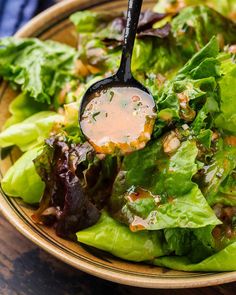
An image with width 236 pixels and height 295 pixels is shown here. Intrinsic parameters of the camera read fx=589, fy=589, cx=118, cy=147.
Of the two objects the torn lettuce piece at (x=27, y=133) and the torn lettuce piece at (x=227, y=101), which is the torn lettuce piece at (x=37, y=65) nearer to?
the torn lettuce piece at (x=27, y=133)

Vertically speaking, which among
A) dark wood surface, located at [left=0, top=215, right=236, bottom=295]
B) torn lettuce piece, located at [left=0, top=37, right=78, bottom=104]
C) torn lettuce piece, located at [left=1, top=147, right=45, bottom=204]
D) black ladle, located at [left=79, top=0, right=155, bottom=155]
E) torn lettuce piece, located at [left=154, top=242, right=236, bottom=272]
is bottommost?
dark wood surface, located at [left=0, top=215, right=236, bottom=295]

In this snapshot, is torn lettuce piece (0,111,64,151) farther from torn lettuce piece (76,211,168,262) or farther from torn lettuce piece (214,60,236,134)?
torn lettuce piece (214,60,236,134)

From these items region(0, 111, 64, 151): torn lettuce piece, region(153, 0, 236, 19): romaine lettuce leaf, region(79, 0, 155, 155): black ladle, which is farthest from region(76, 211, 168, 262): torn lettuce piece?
region(153, 0, 236, 19): romaine lettuce leaf

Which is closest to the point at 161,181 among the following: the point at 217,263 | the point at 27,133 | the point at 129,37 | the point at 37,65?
the point at 217,263

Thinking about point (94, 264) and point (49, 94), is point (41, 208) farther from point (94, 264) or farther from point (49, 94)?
point (49, 94)

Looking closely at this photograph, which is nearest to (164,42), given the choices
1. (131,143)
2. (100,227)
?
(131,143)
